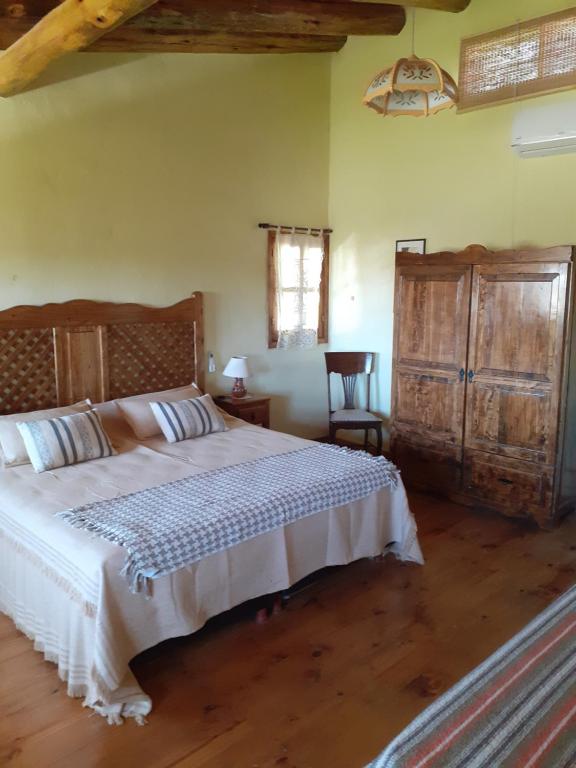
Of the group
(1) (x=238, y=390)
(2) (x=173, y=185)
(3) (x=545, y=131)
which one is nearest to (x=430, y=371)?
(1) (x=238, y=390)

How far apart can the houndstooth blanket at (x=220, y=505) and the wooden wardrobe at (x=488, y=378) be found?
1036 millimetres

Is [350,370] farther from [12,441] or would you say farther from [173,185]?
[12,441]

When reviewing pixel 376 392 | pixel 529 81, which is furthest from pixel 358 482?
pixel 529 81

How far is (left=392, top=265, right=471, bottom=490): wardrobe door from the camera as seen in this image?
4.04m

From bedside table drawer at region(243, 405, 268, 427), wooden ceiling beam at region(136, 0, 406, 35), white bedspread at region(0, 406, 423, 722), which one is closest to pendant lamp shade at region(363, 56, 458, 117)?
wooden ceiling beam at region(136, 0, 406, 35)

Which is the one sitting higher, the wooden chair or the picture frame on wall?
the picture frame on wall

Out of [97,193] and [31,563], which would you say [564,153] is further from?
[31,563]

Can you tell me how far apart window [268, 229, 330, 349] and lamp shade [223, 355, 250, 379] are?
572mm

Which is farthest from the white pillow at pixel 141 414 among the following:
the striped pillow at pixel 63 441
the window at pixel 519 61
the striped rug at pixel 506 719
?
the window at pixel 519 61

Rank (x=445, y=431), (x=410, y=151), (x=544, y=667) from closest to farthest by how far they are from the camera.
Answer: (x=544, y=667) → (x=445, y=431) → (x=410, y=151)

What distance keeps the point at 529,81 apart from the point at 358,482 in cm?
284

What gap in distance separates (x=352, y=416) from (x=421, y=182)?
6.25 ft

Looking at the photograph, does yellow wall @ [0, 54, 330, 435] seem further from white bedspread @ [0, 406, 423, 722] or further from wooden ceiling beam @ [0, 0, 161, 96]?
white bedspread @ [0, 406, 423, 722]

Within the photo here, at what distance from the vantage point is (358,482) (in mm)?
3088
